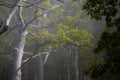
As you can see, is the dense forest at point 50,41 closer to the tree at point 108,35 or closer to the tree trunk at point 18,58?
the tree trunk at point 18,58

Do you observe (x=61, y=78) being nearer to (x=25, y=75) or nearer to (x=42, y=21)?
(x=25, y=75)

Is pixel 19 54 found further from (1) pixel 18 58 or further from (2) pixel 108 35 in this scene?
(2) pixel 108 35

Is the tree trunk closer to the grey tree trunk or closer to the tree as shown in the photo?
the grey tree trunk

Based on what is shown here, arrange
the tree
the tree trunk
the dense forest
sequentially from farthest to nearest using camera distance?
the dense forest → the tree trunk → the tree

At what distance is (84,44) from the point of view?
18219mm

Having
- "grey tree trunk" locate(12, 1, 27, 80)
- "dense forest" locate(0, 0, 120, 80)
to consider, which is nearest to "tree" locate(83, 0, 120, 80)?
"dense forest" locate(0, 0, 120, 80)

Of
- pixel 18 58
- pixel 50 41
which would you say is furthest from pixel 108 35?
pixel 50 41

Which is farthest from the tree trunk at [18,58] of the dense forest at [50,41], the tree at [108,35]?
the tree at [108,35]

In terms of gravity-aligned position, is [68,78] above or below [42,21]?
below

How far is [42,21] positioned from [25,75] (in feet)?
19.1

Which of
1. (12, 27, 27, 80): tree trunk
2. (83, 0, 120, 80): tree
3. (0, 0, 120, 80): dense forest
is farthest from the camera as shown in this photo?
(0, 0, 120, 80): dense forest

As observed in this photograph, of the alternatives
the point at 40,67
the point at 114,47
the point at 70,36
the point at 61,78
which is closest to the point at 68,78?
Result: the point at 61,78

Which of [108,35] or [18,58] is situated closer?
[108,35]

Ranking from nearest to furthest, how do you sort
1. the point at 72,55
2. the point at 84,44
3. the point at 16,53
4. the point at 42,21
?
the point at 16,53 → the point at 84,44 → the point at 42,21 → the point at 72,55
